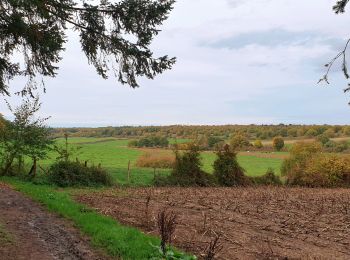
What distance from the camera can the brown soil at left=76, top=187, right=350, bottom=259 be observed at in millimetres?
10219

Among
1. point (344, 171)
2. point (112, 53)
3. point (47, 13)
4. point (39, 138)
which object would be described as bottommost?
point (344, 171)

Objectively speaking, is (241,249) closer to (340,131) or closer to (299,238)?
(299,238)

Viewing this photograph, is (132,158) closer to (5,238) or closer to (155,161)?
(155,161)

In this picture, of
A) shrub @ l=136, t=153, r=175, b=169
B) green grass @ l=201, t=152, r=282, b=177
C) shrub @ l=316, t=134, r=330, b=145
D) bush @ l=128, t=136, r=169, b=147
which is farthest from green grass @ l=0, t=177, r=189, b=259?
shrub @ l=316, t=134, r=330, b=145

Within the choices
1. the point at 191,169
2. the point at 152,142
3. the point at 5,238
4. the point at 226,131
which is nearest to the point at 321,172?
the point at 191,169

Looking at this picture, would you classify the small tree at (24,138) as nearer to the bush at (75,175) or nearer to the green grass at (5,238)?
the bush at (75,175)

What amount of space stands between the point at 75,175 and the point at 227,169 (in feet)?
39.7

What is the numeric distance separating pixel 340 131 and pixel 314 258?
69.3m

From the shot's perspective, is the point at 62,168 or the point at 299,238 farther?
the point at 62,168

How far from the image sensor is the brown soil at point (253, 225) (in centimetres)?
1022

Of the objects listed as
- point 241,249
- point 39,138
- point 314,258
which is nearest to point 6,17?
point 241,249

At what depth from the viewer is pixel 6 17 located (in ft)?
41.1

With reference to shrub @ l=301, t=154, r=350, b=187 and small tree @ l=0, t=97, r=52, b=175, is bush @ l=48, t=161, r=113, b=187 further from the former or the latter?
shrub @ l=301, t=154, r=350, b=187

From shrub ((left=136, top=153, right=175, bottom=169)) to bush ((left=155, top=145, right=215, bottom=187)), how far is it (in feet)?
33.1
